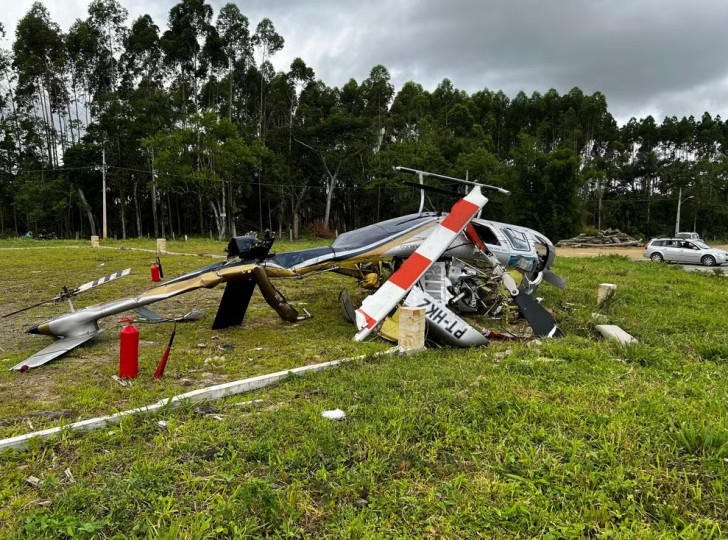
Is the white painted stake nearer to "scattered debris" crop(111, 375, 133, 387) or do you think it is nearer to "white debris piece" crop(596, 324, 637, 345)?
"scattered debris" crop(111, 375, 133, 387)

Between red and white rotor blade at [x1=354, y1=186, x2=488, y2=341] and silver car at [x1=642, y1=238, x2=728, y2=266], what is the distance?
23.2 metres

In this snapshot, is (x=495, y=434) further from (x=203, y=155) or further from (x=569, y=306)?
(x=203, y=155)

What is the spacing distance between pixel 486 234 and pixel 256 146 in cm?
2933

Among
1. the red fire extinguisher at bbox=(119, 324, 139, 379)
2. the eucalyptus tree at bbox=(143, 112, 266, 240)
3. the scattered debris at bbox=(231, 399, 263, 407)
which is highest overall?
the eucalyptus tree at bbox=(143, 112, 266, 240)

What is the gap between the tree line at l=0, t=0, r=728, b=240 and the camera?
34.6m

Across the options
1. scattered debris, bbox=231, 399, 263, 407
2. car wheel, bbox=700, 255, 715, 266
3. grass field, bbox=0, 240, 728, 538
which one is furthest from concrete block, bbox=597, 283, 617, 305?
car wheel, bbox=700, 255, 715, 266

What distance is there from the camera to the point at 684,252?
79.5 feet

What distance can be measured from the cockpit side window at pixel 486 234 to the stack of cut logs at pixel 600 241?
110ft

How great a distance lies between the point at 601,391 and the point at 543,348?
1688 millimetres

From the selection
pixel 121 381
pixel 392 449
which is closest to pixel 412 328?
pixel 392 449

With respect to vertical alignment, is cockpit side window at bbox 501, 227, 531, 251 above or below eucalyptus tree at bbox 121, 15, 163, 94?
below

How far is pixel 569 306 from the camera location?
32.3 feet

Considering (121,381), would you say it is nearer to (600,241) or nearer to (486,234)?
(486,234)

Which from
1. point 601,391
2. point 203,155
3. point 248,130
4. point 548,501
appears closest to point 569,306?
point 601,391
